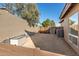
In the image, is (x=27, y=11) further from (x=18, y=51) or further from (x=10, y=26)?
(x=18, y=51)

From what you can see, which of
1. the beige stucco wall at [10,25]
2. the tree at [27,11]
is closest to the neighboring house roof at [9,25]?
the beige stucco wall at [10,25]

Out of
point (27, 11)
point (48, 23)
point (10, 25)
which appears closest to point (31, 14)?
point (27, 11)

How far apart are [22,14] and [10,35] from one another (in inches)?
20.2

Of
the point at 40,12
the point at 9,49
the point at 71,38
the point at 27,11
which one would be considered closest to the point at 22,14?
the point at 27,11

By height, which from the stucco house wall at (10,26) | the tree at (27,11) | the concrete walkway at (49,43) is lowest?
the concrete walkway at (49,43)

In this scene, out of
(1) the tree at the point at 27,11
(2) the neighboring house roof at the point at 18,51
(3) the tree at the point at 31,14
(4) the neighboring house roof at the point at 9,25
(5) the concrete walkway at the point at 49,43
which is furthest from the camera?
(5) the concrete walkway at the point at 49,43

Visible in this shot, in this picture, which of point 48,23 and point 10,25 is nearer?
point 10,25

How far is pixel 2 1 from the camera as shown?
2.88m

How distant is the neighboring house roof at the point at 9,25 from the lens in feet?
10.7

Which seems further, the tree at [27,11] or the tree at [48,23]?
the tree at [48,23]

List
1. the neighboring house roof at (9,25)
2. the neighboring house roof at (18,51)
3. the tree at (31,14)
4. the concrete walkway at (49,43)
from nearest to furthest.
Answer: the neighboring house roof at (18,51)
the neighboring house roof at (9,25)
the tree at (31,14)
the concrete walkway at (49,43)

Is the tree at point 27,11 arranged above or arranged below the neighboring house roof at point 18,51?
above

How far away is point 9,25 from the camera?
3.34 meters

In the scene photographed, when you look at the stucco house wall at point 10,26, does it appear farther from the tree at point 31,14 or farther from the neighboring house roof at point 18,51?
the neighboring house roof at point 18,51
